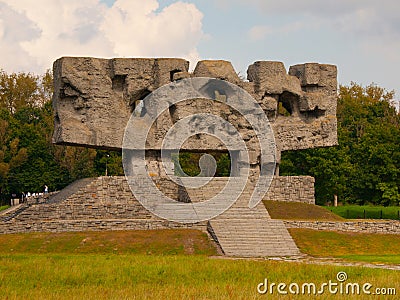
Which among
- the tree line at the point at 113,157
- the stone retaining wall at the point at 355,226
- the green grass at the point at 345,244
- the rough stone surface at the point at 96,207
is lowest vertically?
the green grass at the point at 345,244

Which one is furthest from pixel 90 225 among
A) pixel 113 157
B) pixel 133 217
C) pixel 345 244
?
pixel 113 157

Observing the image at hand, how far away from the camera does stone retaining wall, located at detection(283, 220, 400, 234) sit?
104ft

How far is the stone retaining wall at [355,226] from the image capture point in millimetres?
31703

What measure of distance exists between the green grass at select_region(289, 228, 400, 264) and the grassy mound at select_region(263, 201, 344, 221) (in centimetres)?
244

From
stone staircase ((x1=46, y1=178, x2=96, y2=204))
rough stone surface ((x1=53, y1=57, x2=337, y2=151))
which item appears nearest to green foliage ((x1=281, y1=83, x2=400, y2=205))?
rough stone surface ((x1=53, y1=57, x2=337, y2=151))

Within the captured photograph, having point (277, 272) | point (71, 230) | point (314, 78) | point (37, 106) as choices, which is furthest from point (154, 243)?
point (37, 106)

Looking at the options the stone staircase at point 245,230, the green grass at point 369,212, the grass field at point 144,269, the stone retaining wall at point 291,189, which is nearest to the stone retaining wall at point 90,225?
the grass field at point 144,269

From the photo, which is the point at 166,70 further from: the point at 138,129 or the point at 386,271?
the point at 386,271

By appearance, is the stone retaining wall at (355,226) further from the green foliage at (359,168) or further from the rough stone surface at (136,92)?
the green foliage at (359,168)

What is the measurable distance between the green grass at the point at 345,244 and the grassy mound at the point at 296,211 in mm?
2438

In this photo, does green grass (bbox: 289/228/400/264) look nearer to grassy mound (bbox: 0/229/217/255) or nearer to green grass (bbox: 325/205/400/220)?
grassy mound (bbox: 0/229/217/255)

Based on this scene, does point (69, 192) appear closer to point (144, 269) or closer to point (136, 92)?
point (136, 92)

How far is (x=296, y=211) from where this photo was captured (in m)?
34.4

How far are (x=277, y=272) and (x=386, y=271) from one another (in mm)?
2751
